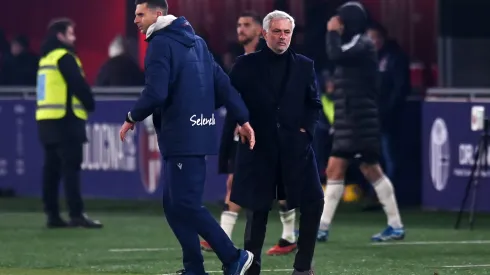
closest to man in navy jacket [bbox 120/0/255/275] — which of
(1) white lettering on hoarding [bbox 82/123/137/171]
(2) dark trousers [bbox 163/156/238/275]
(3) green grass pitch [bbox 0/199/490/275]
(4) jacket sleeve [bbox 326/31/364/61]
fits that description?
(2) dark trousers [bbox 163/156/238/275]

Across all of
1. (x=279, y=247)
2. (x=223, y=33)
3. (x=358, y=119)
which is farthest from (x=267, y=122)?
(x=223, y=33)

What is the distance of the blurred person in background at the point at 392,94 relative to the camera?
1838 centimetres

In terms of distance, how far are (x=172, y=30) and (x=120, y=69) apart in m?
9.94

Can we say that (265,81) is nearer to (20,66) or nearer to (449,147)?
(449,147)

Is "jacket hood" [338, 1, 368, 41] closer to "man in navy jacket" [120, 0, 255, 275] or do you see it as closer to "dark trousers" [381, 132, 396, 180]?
"man in navy jacket" [120, 0, 255, 275]

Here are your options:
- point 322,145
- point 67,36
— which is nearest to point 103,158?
point 322,145

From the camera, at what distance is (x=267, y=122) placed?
10.7 metres

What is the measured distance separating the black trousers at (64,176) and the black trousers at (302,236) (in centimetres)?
569

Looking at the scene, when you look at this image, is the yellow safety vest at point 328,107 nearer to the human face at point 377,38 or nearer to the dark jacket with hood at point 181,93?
the human face at point 377,38

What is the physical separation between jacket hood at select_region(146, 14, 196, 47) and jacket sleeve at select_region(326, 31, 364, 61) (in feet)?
12.3

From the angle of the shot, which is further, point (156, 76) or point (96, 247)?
point (96, 247)

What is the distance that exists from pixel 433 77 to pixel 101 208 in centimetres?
447

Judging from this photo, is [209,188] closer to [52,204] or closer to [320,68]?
[320,68]

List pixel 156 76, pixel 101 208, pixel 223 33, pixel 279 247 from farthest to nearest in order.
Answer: pixel 223 33 → pixel 101 208 → pixel 279 247 → pixel 156 76
